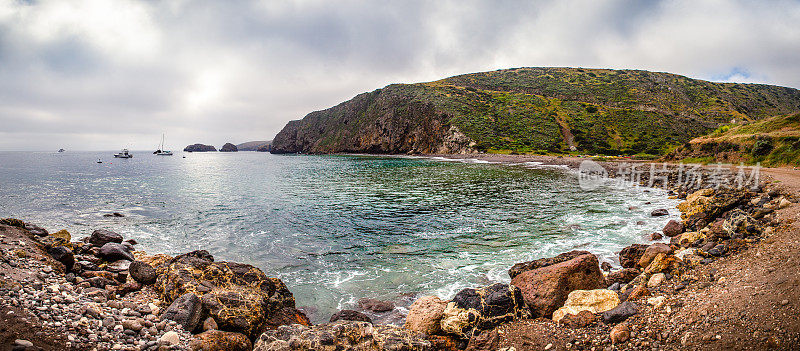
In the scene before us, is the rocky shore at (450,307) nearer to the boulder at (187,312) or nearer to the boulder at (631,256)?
the boulder at (187,312)

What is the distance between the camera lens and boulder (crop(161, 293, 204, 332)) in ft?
23.5

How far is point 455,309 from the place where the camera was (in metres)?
7.99

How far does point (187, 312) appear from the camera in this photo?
7.35m

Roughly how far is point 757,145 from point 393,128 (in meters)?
112

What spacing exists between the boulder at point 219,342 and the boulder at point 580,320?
720cm

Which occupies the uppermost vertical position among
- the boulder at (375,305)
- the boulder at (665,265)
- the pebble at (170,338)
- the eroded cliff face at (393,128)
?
the eroded cliff face at (393,128)

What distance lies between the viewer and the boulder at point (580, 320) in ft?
23.1

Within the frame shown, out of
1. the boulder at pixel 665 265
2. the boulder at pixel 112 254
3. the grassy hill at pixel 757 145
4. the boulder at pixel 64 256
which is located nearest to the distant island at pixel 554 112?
the grassy hill at pixel 757 145

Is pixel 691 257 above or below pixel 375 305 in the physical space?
above

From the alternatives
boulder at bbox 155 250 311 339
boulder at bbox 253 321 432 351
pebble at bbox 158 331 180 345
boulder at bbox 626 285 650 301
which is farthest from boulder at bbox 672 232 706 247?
pebble at bbox 158 331 180 345

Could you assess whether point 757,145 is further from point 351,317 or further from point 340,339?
point 340,339

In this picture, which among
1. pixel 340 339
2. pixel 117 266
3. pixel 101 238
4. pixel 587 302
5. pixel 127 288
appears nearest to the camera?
pixel 340 339

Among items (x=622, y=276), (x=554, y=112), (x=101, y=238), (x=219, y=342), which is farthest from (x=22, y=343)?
(x=554, y=112)

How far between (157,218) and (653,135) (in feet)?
401
